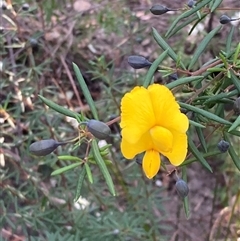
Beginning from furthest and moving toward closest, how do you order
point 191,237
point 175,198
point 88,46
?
point 88,46
point 175,198
point 191,237

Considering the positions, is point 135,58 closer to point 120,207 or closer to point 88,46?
point 120,207

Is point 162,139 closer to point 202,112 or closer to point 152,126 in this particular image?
point 152,126

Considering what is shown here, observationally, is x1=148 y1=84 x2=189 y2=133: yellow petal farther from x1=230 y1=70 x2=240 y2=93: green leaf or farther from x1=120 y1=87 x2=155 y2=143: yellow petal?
x1=230 y1=70 x2=240 y2=93: green leaf

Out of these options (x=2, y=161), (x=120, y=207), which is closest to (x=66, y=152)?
(x=2, y=161)

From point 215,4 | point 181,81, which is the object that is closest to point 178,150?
point 181,81

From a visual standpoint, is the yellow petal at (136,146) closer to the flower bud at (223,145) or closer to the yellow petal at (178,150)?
the yellow petal at (178,150)

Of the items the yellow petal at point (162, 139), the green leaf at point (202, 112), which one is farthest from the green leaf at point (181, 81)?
the yellow petal at point (162, 139)
